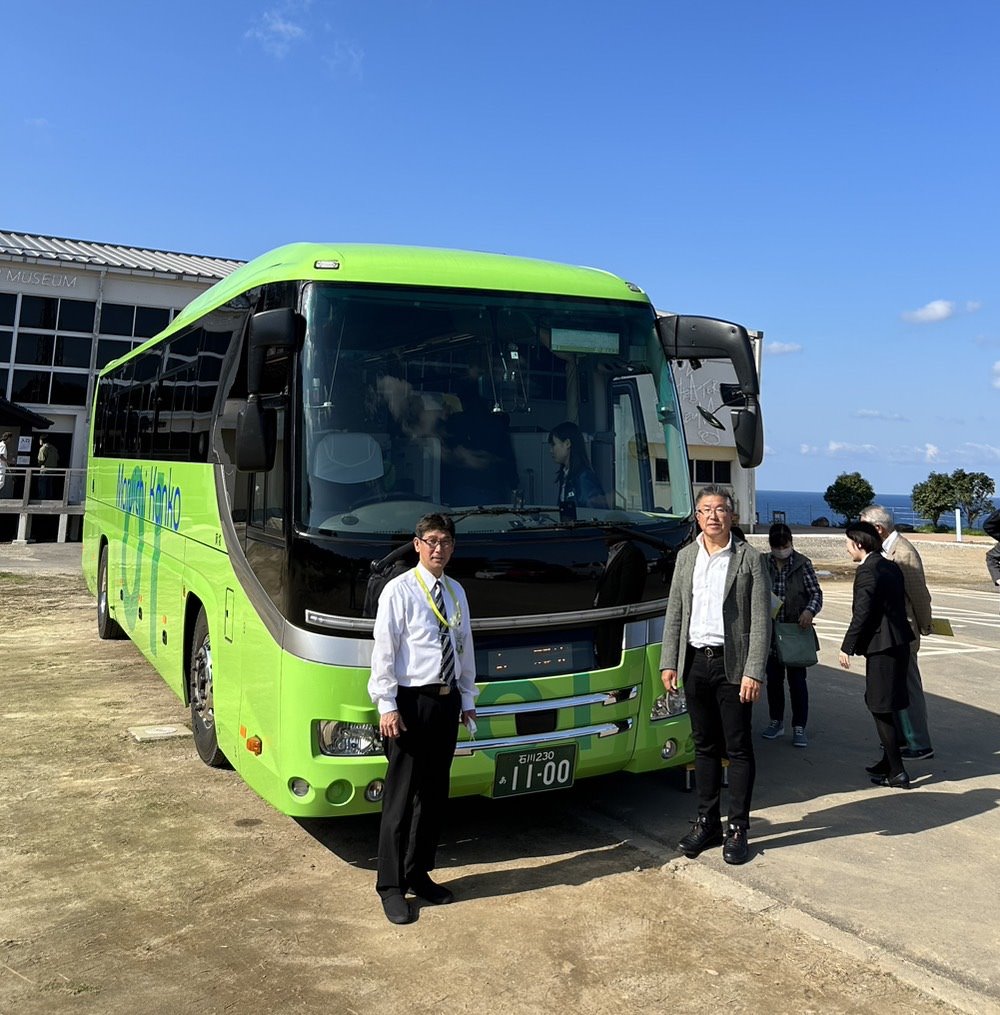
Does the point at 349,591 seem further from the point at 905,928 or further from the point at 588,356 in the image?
the point at 905,928

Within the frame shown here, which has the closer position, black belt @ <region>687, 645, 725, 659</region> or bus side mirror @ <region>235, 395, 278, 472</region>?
bus side mirror @ <region>235, 395, 278, 472</region>

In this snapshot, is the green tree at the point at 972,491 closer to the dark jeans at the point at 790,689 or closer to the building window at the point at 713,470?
the building window at the point at 713,470

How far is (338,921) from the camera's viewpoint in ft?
14.5

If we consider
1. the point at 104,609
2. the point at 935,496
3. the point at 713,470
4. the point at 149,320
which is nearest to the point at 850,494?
the point at 935,496

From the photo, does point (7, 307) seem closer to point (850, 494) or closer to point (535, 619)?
point (535, 619)

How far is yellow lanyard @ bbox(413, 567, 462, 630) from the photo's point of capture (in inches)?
177

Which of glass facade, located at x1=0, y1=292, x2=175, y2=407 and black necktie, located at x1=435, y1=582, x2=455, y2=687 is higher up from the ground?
glass facade, located at x1=0, y1=292, x2=175, y2=407

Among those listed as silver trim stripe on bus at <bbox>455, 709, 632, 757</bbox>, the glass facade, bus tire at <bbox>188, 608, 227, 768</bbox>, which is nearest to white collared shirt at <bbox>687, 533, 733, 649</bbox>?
silver trim stripe on bus at <bbox>455, 709, 632, 757</bbox>

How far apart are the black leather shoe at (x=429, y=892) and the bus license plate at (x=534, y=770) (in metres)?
0.60

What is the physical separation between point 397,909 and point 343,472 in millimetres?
2177

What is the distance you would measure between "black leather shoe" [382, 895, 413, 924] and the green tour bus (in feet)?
1.76

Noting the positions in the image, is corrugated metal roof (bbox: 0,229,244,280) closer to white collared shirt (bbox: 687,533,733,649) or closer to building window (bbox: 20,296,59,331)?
building window (bbox: 20,296,59,331)

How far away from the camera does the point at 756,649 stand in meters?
5.06

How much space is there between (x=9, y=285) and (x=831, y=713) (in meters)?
27.7
